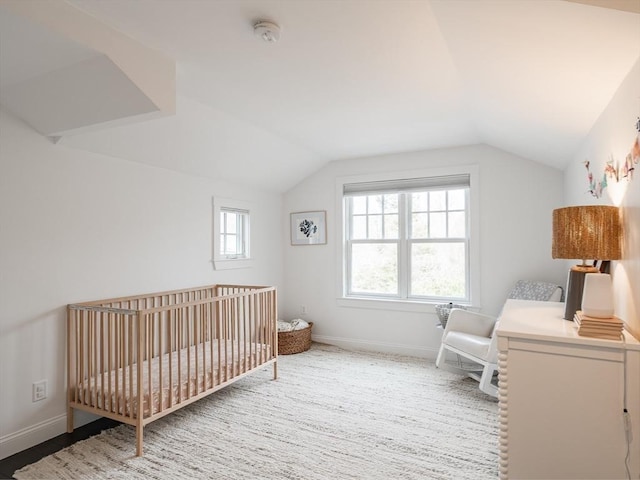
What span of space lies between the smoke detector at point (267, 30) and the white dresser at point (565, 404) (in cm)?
172

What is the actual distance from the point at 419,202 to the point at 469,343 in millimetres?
1700

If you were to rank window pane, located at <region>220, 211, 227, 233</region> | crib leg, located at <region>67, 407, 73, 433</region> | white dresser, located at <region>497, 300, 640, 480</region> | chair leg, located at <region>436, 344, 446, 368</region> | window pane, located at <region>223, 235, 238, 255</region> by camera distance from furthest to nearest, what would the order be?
window pane, located at <region>223, 235, 238, 255</region>, window pane, located at <region>220, 211, 227, 233</region>, chair leg, located at <region>436, 344, 446, 368</region>, crib leg, located at <region>67, 407, 73, 433</region>, white dresser, located at <region>497, 300, 640, 480</region>

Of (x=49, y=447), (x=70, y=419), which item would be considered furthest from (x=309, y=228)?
(x=49, y=447)

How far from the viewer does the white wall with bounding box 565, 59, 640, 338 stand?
60.7 inches

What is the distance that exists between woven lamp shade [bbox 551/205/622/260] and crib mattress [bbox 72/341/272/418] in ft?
7.19

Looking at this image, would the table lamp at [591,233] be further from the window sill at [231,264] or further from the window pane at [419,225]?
the window sill at [231,264]

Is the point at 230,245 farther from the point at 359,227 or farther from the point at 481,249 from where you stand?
the point at 481,249

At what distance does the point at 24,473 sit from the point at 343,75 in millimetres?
2838

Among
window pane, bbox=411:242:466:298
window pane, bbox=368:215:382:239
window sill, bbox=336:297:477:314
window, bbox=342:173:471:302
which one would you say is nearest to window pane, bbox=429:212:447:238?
window, bbox=342:173:471:302

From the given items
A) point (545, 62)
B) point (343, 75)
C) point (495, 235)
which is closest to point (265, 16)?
point (343, 75)

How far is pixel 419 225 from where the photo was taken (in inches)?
169

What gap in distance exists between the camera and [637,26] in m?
1.30

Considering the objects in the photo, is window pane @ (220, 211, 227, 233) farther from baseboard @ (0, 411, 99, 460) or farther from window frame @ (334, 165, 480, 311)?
baseboard @ (0, 411, 99, 460)

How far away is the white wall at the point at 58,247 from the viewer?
7.55 ft
